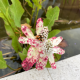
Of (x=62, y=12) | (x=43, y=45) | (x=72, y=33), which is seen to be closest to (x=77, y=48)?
(x=72, y=33)

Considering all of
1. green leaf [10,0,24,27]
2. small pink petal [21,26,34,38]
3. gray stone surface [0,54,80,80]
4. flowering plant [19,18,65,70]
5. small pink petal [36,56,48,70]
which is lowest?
gray stone surface [0,54,80,80]

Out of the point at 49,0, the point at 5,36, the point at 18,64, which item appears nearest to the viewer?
the point at 18,64

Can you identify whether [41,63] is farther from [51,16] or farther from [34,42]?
[51,16]

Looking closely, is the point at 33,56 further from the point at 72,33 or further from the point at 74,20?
the point at 74,20

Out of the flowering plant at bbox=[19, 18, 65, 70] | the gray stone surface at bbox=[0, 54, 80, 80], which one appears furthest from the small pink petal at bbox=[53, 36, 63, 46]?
the gray stone surface at bbox=[0, 54, 80, 80]

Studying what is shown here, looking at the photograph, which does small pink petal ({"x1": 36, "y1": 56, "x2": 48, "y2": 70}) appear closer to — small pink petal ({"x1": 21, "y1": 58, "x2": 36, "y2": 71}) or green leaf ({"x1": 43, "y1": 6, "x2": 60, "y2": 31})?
small pink petal ({"x1": 21, "y1": 58, "x2": 36, "y2": 71})

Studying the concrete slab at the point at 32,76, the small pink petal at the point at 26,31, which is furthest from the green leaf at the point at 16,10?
the concrete slab at the point at 32,76

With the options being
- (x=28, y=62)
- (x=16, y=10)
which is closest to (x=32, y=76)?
(x=28, y=62)

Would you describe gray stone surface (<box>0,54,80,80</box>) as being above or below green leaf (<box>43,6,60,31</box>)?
below

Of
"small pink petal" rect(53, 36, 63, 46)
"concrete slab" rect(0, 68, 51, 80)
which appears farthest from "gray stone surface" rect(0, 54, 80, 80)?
"small pink petal" rect(53, 36, 63, 46)
